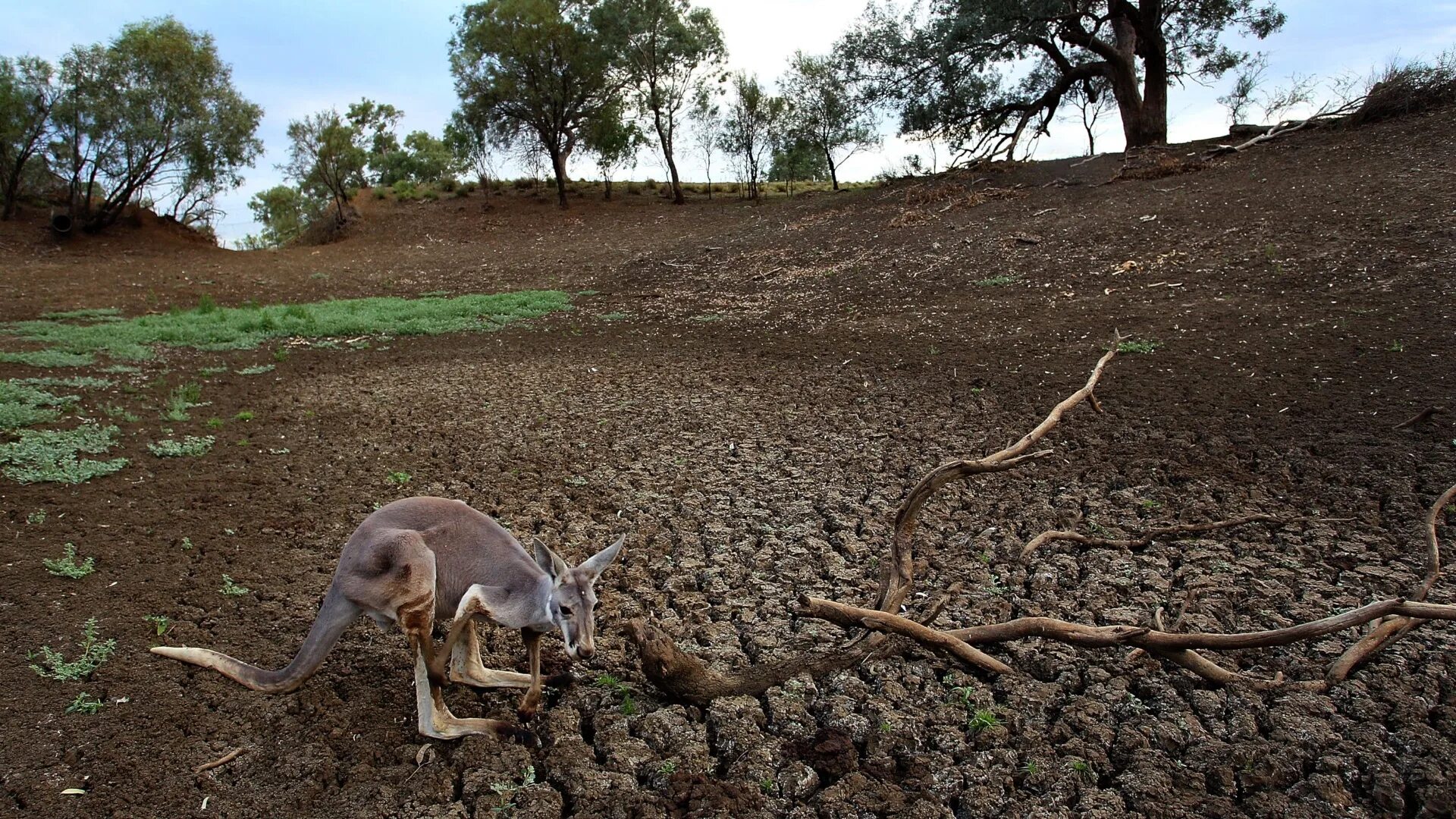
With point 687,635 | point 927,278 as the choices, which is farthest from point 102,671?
point 927,278

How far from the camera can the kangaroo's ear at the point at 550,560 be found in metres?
3.44

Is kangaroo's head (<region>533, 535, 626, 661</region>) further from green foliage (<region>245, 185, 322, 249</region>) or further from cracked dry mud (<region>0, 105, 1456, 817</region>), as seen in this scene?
green foliage (<region>245, 185, 322, 249</region>)

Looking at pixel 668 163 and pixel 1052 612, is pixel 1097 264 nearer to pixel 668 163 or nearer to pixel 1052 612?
pixel 1052 612

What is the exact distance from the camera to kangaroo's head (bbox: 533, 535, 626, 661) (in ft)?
11.1

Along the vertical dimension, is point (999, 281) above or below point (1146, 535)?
above

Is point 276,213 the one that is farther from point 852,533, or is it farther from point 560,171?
point 852,533

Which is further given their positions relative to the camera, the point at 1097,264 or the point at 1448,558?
the point at 1097,264

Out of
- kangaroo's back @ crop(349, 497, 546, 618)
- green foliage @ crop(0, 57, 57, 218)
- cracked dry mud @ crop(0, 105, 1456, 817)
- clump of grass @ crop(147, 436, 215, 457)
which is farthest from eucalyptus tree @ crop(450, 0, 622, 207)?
kangaroo's back @ crop(349, 497, 546, 618)

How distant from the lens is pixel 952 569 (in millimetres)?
4938

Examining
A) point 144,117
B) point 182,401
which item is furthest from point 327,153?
point 182,401

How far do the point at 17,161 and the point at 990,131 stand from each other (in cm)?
2681

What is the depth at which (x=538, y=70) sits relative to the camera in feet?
93.0

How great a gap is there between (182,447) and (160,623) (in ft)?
12.0

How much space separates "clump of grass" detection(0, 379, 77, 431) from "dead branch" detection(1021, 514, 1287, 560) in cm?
903
